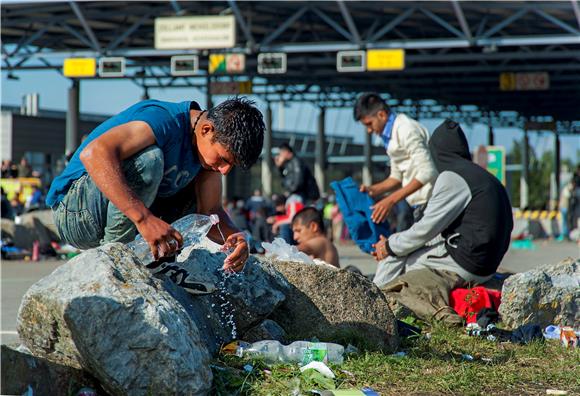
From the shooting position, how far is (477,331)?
6.47 metres

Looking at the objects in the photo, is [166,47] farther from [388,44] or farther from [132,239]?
[132,239]

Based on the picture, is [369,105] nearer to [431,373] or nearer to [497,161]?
[431,373]

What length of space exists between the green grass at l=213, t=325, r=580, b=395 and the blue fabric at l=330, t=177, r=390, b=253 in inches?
111

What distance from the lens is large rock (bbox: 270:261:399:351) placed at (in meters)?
5.68

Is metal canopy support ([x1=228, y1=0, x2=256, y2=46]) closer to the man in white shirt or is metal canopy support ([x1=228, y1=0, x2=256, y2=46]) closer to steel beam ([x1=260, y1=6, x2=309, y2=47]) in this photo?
steel beam ([x1=260, y1=6, x2=309, y2=47])

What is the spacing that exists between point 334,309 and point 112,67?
88.7 ft

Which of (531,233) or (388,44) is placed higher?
(388,44)

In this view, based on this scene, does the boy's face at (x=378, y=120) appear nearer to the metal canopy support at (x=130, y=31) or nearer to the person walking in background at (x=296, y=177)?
the person walking in background at (x=296, y=177)

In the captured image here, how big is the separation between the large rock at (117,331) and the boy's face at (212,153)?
748 millimetres

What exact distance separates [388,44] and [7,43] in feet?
47.0

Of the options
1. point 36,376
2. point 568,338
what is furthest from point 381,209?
point 36,376

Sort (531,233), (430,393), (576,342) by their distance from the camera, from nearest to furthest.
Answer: (430,393) < (576,342) < (531,233)

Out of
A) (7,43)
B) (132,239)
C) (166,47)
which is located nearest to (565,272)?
(132,239)

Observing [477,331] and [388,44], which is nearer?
[477,331]
